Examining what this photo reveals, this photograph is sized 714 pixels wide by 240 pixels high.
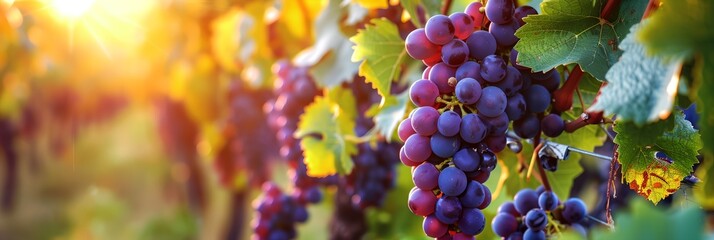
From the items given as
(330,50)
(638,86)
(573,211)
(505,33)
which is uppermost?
(330,50)

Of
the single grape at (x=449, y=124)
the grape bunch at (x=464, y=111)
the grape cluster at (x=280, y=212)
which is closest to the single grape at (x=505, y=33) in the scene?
the grape bunch at (x=464, y=111)

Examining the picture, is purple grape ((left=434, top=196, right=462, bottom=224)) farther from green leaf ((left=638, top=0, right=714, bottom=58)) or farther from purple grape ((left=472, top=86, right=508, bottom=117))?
green leaf ((left=638, top=0, right=714, bottom=58))

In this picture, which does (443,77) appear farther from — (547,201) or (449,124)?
(547,201)

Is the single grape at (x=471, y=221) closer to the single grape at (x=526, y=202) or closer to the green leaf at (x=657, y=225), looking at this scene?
the single grape at (x=526, y=202)

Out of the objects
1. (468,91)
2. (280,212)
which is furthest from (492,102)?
(280,212)

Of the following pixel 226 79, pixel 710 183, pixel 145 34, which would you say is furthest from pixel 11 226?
pixel 710 183

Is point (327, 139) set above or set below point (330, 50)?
below
